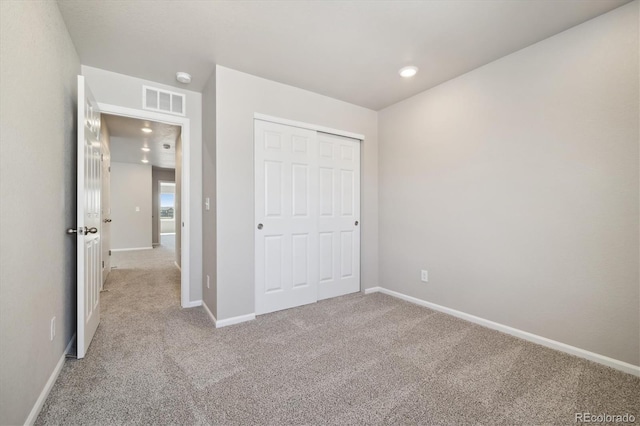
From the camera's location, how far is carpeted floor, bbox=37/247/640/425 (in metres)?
1.50

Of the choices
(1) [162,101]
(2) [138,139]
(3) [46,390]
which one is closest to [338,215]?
(1) [162,101]

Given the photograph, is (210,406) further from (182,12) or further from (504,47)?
(504,47)

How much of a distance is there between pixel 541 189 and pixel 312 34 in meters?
2.28

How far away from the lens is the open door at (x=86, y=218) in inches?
77.6

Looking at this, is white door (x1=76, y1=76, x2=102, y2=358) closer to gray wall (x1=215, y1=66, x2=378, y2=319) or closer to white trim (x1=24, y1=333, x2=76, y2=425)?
white trim (x1=24, y1=333, x2=76, y2=425)

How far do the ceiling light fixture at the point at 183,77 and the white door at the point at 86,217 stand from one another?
0.81 m

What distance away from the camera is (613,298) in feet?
6.29

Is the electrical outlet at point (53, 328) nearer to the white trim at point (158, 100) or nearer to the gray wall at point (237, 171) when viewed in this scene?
the gray wall at point (237, 171)

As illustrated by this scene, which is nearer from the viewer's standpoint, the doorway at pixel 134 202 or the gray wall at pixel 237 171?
the gray wall at pixel 237 171

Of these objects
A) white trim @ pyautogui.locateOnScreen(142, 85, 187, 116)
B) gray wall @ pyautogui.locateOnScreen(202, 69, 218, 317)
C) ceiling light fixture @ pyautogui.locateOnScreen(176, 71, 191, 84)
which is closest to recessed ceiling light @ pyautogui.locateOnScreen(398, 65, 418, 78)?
gray wall @ pyautogui.locateOnScreen(202, 69, 218, 317)

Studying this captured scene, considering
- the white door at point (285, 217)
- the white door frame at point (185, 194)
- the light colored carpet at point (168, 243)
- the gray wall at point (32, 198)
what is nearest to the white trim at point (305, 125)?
the white door at point (285, 217)

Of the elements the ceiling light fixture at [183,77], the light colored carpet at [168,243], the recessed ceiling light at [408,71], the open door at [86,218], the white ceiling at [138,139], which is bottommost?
the light colored carpet at [168,243]

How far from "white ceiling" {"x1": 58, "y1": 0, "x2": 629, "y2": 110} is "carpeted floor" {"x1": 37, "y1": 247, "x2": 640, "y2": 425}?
99.4 inches

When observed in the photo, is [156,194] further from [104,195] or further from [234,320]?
[234,320]
